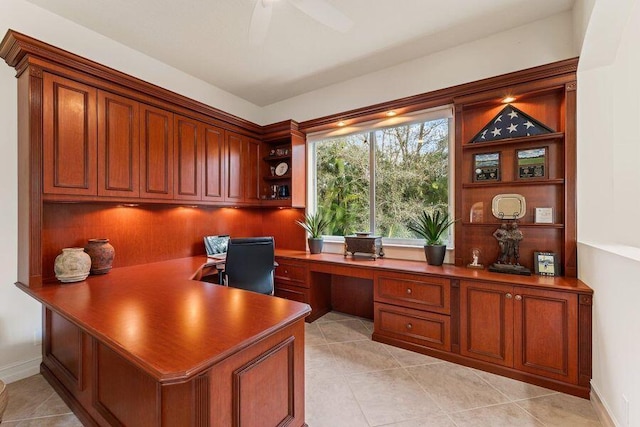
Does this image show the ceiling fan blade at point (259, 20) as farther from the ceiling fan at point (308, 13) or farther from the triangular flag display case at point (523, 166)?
the triangular flag display case at point (523, 166)

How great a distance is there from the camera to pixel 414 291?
2701mm

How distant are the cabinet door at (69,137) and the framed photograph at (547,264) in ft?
13.1

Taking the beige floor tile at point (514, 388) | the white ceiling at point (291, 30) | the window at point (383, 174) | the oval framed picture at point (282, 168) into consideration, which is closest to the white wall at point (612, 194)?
the beige floor tile at point (514, 388)

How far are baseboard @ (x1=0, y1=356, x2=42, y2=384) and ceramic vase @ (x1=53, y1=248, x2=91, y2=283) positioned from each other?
868 mm

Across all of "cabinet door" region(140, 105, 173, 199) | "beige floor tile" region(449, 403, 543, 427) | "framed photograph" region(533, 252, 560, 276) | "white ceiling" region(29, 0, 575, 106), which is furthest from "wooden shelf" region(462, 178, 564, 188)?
"cabinet door" region(140, 105, 173, 199)

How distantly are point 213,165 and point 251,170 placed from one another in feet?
2.26

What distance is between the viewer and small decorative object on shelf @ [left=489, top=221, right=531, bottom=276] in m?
2.50

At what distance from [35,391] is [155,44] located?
3334mm

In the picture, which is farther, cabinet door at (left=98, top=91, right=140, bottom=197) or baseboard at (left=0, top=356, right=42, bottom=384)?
cabinet door at (left=98, top=91, right=140, bottom=197)

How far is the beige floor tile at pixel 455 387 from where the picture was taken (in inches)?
77.5

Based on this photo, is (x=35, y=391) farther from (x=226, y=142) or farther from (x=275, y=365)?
(x=226, y=142)

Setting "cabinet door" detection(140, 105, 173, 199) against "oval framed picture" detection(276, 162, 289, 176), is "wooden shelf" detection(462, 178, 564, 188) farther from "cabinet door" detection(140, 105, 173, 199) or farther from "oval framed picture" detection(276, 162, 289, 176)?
"cabinet door" detection(140, 105, 173, 199)

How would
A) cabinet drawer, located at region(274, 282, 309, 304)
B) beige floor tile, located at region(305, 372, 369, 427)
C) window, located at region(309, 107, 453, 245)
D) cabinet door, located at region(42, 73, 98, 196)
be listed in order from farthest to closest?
cabinet drawer, located at region(274, 282, 309, 304) < window, located at region(309, 107, 453, 245) < cabinet door, located at region(42, 73, 98, 196) < beige floor tile, located at region(305, 372, 369, 427)

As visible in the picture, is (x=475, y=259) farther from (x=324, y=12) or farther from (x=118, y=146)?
(x=118, y=146)
